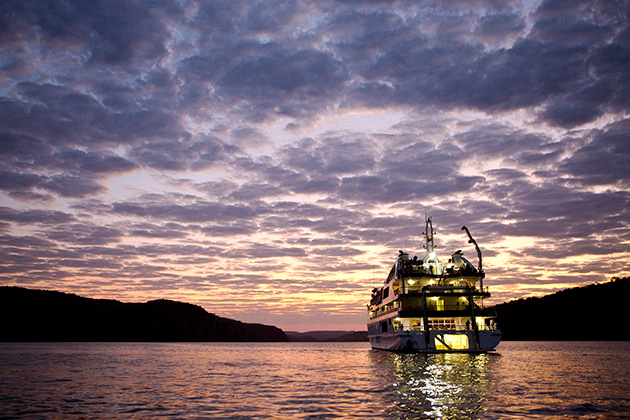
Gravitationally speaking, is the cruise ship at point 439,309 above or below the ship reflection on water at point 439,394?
above

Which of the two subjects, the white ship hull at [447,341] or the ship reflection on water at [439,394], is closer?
the ship reflection on water at [439,394]

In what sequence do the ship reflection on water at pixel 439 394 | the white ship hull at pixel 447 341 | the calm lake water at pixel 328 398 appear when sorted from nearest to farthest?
1. the ship reflection on water at pixel 439 394
2. the calm lake water at pixel 328 398
3. the white ship hull at pixel 447 341

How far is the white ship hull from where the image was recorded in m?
57.8

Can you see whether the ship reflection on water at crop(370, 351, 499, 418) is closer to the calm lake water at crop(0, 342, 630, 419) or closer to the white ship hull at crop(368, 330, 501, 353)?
the calm lake water at crop(0, 342, 630, 419)

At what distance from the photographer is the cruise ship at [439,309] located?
5853 cm

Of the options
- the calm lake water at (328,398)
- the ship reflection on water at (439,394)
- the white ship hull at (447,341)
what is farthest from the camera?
the white ship hull at (447,341)

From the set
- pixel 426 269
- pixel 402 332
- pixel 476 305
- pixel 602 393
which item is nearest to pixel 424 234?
pixel 426 269

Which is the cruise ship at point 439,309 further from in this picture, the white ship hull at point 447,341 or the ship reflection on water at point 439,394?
the ship reflection on water at point 439,394

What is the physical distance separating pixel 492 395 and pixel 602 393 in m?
8.07

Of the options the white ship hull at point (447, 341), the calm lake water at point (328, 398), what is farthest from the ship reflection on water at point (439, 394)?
the white ship hull at point (447, 341)

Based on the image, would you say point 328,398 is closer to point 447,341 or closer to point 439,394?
point 439,394

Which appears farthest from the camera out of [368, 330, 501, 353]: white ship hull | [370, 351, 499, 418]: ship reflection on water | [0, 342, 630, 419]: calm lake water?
[368, 330, 501, 353]: white ship hull

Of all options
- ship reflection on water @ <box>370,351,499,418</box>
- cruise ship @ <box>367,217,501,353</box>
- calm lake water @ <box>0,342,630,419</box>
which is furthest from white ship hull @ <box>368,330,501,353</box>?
calm lake water @ <box>0,342,630,419</box>

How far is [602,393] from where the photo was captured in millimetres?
28484
